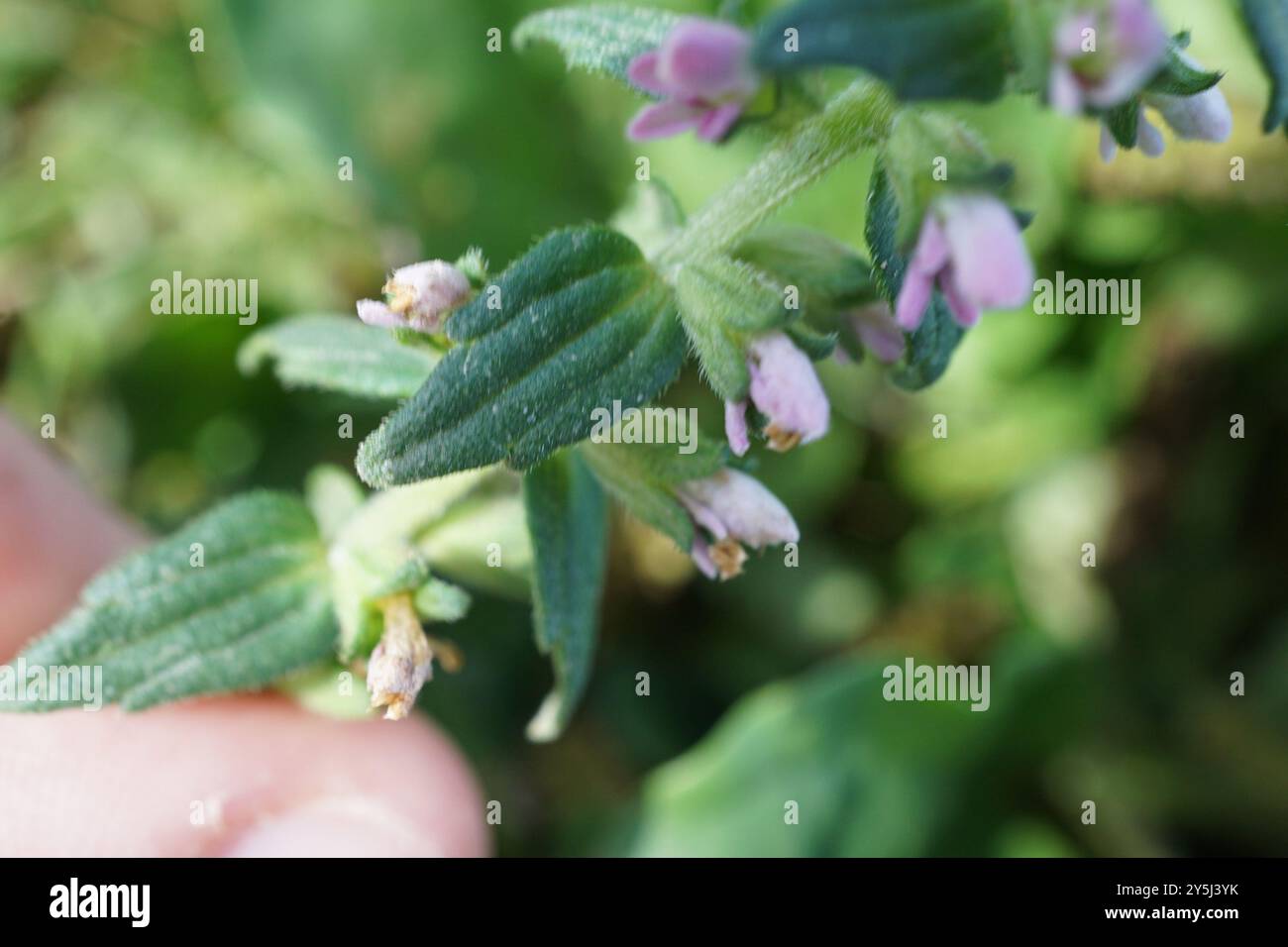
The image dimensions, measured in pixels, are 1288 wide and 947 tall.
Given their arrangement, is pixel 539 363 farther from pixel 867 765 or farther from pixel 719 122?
pixel 867 765

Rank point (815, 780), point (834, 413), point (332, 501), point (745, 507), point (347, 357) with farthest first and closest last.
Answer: point (834, 413) < point (815, 780) < point (332, 501) < point (347, 357) < point (745, 507)

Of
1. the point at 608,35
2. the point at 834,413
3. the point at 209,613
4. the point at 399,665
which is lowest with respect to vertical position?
the point at 399,665

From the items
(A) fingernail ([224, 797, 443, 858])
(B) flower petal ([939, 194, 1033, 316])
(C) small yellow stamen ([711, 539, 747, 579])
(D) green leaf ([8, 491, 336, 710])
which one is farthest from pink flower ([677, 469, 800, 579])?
(A) fingernail ([224, 797, 443, 858])

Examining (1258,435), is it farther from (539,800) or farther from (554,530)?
(554,530)

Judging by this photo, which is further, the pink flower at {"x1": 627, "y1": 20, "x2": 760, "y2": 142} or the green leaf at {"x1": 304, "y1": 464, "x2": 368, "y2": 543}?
the green leaf at {"x1": 304, "y1": 464, "x2": 368, "y2": 543}

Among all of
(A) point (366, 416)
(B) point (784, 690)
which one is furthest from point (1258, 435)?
(A) point (366, 416)

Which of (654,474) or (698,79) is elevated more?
(698,79)

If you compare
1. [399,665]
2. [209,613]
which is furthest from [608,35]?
[209,613]

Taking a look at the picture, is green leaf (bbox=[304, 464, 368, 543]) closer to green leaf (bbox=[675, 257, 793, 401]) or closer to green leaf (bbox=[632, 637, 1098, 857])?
green leaf (bbox=[675, 257, 793, 401])
